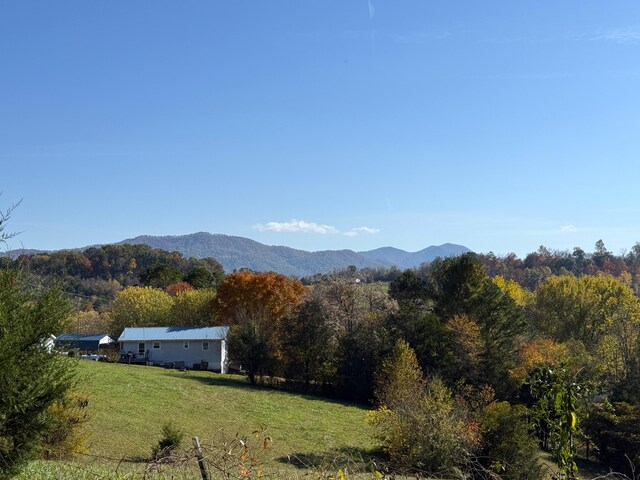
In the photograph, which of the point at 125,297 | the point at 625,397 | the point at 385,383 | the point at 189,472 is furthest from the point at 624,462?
the point at 125,297

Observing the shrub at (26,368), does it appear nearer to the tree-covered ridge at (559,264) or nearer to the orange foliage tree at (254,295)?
the orange foliage tree at (254,295)

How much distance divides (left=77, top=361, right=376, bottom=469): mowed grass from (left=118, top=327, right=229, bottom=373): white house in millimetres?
8674

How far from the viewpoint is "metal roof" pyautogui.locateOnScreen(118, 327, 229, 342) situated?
184ft

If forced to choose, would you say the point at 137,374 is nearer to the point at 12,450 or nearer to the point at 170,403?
the point at 170,403

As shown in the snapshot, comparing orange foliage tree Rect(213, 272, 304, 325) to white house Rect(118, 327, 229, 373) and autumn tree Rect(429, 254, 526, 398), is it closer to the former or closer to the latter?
white house Rect(118, 327, 229, 373)

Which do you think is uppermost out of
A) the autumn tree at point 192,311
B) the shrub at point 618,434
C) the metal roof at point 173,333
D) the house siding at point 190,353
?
the autumn tree at point 192,311

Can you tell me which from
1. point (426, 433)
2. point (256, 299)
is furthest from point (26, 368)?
point (256, 299)

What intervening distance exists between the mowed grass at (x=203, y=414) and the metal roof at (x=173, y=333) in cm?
853

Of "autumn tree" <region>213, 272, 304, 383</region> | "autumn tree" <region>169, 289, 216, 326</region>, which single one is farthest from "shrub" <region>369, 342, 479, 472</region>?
"autumn tree" <region>169, 289, 216, 326</region>

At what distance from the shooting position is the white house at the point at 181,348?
56.2 m

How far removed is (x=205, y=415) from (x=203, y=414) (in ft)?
0.70

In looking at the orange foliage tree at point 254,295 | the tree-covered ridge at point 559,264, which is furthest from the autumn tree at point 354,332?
the tree-covered ridge at point 559,264

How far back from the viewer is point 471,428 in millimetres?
24625

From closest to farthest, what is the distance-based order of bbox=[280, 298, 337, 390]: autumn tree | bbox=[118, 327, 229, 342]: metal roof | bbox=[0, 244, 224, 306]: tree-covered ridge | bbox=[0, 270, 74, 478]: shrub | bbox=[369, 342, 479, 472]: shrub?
bbox=[0, 270, 74, 478]: shrub
bbox=[369, 342, 479, 472]: shrub
bbox=[280, 298, 337, 390]: autumn tree
bbox=[118, 327, 229, 342]: metal roof
bbox=[0, 244, 224, 306]: tree-covered ridge
